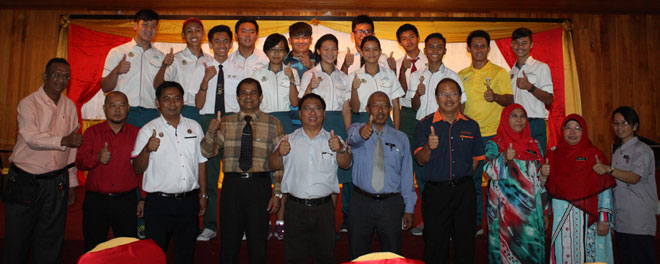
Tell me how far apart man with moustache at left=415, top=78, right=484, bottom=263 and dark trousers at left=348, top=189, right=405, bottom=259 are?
0.33m

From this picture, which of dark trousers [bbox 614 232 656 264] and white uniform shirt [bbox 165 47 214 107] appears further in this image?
white uniform shirt [bbox 165 47 214 107]

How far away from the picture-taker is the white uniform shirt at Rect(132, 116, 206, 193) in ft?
10.3

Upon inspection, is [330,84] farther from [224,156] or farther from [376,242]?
[376,242]

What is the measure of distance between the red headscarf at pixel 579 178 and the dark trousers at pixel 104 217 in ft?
10.9

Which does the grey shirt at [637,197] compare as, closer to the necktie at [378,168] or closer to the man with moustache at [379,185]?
the man with moustache at [379,185]

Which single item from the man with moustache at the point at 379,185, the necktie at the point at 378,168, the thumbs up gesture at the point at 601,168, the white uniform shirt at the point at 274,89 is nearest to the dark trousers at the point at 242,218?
the man with moustache at the point at 379,185

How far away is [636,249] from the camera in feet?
11.3

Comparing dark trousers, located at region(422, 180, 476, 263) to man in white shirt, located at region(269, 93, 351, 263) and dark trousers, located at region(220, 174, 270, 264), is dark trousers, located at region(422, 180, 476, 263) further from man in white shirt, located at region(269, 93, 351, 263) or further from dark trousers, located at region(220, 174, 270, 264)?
dark trousers, located at region(220, 174, 270, 264)

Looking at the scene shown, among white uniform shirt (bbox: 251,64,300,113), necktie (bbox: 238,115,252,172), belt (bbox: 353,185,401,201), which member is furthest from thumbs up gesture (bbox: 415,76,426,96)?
necktie (bbox: 238,115,252,172)

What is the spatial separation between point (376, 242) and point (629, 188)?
7.03ft

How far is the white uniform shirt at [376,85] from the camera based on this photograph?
400cm

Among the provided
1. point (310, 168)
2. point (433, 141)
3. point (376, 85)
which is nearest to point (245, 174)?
point (310, 168)

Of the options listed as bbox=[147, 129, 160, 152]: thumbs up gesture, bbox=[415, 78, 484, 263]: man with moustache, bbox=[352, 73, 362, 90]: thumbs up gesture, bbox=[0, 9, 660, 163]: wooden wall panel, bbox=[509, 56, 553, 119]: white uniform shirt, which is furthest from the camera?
bbox=[0, 9, 660, 163]: wooden wall panel

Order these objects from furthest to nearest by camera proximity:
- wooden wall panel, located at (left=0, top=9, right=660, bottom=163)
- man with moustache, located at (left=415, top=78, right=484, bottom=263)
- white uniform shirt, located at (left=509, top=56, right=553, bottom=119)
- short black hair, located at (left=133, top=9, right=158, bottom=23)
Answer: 1. wooden wall panel, located at (left=0, top=9, right=660, bottom=163)
2. white uniform shirt, located at (left=509, top=56, right=553, bottom=119)
3. short black hair, located at (left=133, top=9, right=158, bottom=23)
4. man with moustache, located at (left=415, top=78, right=484, bottom=263)
